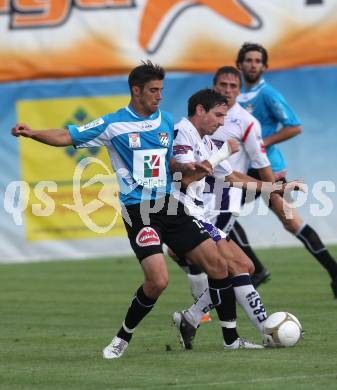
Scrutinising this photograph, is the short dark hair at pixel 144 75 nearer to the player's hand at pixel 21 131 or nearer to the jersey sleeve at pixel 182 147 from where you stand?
the jersey sleeve at pixel 182 147

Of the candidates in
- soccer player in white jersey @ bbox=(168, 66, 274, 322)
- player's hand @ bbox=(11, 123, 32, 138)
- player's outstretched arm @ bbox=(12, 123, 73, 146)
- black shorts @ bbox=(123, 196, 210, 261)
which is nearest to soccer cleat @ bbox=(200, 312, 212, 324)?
soccer player in white jersey @ bbox=(168, 66, 274, 322)

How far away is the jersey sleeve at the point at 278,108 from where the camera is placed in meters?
13.4

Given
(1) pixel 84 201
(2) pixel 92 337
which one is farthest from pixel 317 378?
(1) pixel 84 201

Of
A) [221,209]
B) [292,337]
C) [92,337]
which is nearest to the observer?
[292,337]

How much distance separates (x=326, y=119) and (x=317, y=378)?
1094 cm

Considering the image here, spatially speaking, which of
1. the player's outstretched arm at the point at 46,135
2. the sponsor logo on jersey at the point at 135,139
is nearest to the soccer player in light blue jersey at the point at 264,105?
the sponsor logo on jersey at the point at 135,139

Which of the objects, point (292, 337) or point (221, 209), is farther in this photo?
point (221, 209)

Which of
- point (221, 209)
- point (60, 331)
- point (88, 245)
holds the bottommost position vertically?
point (88, 245)

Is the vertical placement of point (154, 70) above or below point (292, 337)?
above

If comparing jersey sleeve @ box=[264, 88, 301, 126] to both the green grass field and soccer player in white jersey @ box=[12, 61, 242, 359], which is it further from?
soccer player in white jersey @ box=[12, 61, 242, 359]

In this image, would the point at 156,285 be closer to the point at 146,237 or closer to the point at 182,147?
the point at 146,237

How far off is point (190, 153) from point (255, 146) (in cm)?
268

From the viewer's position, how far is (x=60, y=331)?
1094 centimetres

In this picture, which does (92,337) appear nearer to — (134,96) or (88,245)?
(134,96)
